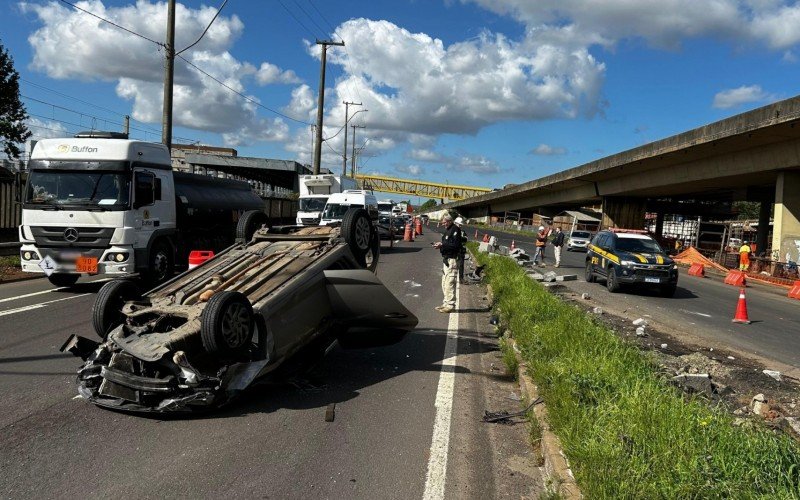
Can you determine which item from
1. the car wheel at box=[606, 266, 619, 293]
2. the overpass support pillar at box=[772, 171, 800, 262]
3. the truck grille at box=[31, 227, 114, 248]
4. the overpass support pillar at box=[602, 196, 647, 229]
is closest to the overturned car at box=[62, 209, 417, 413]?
the truck grille at box=[31, 227, 114, 248]

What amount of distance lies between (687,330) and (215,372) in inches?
355

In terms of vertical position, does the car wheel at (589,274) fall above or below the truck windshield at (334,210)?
below

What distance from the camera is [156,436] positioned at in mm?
4566

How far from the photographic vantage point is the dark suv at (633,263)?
1577cm

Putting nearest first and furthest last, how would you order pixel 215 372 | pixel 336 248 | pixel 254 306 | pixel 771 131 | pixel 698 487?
1. pixel 698 487
2. pixel 215 372
3. pixel 254 306
4. pixel 336 248
5. pixel 771 131

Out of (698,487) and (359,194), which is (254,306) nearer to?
(698,487)

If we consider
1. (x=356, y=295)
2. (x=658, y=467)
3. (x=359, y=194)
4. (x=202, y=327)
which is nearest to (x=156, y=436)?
(x=202, y=327)

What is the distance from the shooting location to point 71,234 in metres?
11.1

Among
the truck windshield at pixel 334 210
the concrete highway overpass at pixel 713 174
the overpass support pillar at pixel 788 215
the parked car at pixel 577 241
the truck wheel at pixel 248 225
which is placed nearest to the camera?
the truck wheel at pixel 248 225

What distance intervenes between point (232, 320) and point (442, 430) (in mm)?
2003

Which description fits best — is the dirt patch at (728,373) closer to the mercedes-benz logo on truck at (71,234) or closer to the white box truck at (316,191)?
the mercedes-benz logo on truck at (71,234)

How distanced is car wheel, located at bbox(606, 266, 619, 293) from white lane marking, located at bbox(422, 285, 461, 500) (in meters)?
9.52

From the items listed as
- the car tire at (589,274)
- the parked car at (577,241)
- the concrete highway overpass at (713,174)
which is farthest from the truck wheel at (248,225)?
the parked car at (577,241)

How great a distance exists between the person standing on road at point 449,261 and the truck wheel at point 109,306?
616 centimetres
